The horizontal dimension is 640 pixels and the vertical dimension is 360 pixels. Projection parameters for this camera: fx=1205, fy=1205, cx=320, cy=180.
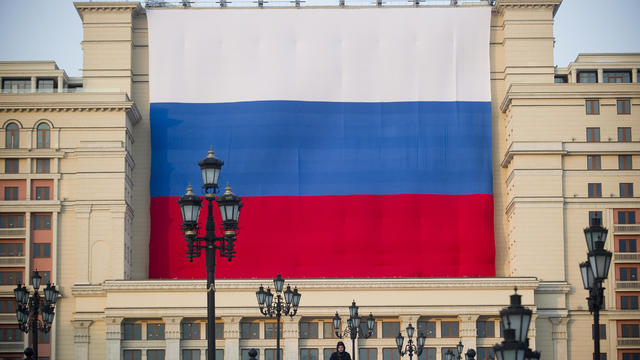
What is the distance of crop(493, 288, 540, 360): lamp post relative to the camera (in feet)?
79.8

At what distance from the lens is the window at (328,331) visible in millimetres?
95250

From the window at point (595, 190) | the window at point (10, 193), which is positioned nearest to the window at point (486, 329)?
the window at point (595, 190)

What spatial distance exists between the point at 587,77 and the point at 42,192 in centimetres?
4606

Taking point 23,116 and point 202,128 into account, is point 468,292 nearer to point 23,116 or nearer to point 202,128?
point 202,128

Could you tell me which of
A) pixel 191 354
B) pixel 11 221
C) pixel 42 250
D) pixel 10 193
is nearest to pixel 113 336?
pixel 191 354

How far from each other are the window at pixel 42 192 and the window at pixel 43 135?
10.9 feet

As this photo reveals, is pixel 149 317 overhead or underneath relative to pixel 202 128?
underneath

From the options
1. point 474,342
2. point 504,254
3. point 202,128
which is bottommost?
point 474,342

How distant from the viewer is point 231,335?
94438mm

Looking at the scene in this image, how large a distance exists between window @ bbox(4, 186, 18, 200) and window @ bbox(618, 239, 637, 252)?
160 ft

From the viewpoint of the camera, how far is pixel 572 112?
97938mm

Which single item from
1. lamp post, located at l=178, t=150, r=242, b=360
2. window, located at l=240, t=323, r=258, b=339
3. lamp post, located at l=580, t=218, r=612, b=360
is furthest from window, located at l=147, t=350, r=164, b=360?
lamp post, located at l=580, t=218, r=612, b=360

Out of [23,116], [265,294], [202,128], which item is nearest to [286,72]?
[202,128]

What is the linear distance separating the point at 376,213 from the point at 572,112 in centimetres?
1792
